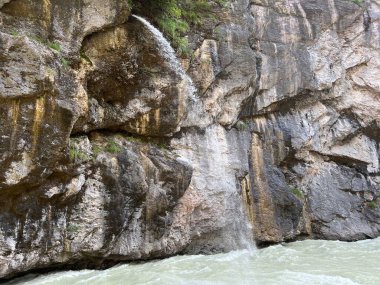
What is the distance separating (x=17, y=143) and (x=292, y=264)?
6.12 meters

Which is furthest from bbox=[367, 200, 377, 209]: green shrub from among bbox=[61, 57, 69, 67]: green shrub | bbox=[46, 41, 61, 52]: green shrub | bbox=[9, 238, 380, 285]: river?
bbox=[46, 41, 61, 52]: green shrub

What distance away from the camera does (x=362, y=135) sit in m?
14.2

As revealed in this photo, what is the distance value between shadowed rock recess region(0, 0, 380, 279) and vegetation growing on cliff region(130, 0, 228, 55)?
12.7 inches

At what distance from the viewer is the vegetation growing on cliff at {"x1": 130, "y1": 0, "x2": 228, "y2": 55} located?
9.88 meters

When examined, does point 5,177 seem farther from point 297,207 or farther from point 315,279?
point 297,207

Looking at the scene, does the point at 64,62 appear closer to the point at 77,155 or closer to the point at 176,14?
the point at 77,155

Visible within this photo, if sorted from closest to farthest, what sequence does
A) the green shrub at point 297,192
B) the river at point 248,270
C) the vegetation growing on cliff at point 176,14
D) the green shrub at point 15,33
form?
the green shrub at point 15,33, the river at point 248,270, the vegetation growing on cliff at point 176,14, the green shrub at point 297,192

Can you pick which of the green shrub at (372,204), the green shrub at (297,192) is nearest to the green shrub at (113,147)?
the green shrub at (297,192)

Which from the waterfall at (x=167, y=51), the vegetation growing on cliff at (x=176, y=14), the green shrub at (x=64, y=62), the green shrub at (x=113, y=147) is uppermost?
the vegetation growing on cliff at (x=176, y=14)

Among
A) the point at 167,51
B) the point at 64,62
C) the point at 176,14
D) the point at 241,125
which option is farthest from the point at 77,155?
the point at 241,125

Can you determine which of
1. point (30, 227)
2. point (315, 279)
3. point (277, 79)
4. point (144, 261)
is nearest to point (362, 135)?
point (277, 79)

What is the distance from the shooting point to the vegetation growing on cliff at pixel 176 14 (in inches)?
389

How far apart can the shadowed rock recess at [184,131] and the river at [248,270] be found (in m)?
0.38

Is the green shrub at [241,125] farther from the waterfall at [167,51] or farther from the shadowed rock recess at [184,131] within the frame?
the waterfall at [167,51]
